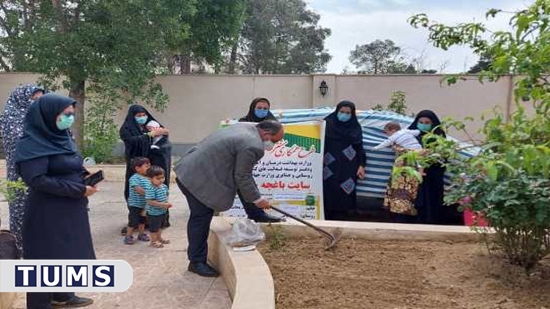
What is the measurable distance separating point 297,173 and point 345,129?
0.71 m

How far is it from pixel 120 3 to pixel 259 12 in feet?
48.5

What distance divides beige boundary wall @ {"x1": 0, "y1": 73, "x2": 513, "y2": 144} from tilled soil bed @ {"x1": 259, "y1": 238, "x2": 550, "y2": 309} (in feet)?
28.1

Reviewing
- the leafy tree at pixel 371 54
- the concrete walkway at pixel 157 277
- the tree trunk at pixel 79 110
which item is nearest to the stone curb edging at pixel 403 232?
the concrete walkway at pixel 157 277

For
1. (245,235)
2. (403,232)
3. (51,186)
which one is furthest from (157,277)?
(403,232)

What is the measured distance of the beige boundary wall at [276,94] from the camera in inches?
472

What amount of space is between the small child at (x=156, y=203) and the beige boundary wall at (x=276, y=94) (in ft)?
25.2

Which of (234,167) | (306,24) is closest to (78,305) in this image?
(234,167)

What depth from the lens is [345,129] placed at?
5453mm

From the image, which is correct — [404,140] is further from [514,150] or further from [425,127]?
[514,150]

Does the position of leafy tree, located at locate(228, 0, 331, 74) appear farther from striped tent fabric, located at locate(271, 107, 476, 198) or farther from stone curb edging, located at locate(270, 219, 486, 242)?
stone curb edging, located at locate(270, 219, 486, 242)

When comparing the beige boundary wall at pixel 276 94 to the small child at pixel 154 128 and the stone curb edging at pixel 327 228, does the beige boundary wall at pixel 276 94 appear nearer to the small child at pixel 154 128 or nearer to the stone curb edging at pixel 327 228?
the small child at pixel 154 128

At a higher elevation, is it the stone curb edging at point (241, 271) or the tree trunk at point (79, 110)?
the tree trunk at point (79, 110)

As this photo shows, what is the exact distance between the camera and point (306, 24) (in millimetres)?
27031

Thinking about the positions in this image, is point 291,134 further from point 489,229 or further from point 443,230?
point 489,229
